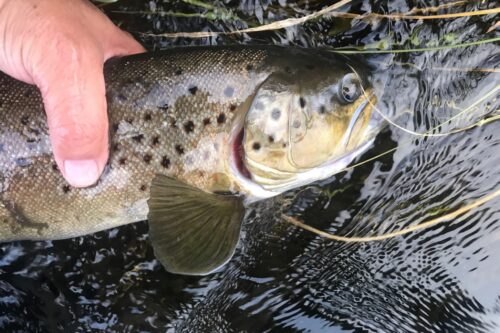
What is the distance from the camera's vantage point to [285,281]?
2787 mm

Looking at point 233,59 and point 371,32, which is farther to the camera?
point 371,32

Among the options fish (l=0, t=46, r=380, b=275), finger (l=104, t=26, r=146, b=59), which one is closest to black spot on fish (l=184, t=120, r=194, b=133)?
fish (l=0, t=46, r=380, b=275)

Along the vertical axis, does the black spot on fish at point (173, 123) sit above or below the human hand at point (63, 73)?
above

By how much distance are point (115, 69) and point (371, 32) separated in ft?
4.55

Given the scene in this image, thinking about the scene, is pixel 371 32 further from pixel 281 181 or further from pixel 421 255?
pixel 421 255

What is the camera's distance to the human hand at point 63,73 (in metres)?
2.13

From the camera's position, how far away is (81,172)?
221 cm

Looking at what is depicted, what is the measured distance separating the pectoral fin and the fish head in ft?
0.68

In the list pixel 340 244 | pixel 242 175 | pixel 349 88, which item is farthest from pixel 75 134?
pixel 340 244

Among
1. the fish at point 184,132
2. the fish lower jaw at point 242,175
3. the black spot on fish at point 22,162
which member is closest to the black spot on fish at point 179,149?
the fish at point 184,132

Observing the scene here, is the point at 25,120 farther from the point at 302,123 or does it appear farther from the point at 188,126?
the point at 302,123

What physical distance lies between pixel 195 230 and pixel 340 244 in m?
0.84

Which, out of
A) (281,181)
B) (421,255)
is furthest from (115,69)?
(421,255)

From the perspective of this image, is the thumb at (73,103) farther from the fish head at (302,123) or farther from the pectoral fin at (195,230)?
the fish head at (302,123)
